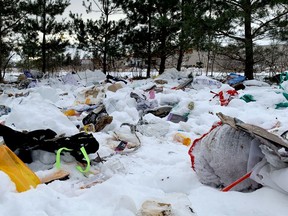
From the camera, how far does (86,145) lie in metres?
2.53

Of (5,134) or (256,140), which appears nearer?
(256,140)

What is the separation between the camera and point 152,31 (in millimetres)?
13648

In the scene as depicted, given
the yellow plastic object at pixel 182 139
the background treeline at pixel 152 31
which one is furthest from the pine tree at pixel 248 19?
the yellow plastic object at pixel 182 139

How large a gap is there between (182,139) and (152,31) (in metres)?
11.0

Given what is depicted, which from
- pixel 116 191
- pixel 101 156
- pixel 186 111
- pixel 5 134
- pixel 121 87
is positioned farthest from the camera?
pixel 121 87

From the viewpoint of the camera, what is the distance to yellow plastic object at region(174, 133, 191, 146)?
3278 mm

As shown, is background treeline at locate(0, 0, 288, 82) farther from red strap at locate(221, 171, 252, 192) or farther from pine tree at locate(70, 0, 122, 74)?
red strap at locate(221, 171, 252, 192)

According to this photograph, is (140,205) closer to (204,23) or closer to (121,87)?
(121,87)

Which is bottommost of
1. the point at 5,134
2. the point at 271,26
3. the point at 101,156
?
the point at 101,156

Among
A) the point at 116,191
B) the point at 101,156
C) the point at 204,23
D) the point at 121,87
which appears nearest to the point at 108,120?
the point at 101,156

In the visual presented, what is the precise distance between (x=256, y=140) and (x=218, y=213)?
536 millimetres

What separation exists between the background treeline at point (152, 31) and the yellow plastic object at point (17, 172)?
816 centimetres

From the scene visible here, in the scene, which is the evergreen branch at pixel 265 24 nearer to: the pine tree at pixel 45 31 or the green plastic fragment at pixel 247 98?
the green plastic fragment at pixel 247 98

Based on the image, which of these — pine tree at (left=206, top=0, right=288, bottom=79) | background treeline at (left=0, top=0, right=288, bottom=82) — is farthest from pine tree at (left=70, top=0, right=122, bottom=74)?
pine tree at (left=206, top=0, right=288, bottom=79)
